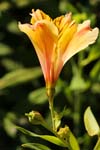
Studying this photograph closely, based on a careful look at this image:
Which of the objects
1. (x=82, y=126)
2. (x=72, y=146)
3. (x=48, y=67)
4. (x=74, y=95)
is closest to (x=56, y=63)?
(x=48, y=67)

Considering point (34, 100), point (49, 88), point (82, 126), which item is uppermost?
point (34, 100)

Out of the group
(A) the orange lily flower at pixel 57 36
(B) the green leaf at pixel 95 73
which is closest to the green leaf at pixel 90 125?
(A) the orange lily flower at pixel 57 36

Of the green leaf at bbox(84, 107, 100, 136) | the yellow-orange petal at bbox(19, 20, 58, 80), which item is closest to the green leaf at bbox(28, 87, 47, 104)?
the green leaf at bbox(84, 107, 100, 136)

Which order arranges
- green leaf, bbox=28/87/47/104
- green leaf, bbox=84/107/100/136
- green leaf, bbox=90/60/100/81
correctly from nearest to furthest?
green leaf, bbox=84/107/100/136 → green leaf, bbox=90/60/100/81 → green leaf, bbox=28/87/47/104

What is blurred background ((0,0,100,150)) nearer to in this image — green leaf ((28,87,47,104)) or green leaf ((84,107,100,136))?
green leaf ((28,87,47,104))

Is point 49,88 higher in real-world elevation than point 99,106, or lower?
lower

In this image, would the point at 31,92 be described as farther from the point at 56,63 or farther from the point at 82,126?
the point at 56,63

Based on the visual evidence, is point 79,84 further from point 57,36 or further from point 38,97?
point 57,36
